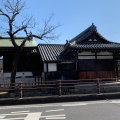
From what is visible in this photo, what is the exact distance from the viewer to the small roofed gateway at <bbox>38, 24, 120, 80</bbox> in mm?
21487

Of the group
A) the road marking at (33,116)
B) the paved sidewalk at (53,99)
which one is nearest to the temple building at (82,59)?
the paved sidewalk at (53,99)

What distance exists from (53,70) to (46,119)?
43.0ft

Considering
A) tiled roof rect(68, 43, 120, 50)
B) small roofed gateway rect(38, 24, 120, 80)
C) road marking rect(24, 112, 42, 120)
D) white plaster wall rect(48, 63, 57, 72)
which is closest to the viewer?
road marking rect(24, 112, 42, 120)

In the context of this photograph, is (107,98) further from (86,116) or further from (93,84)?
(86,116)

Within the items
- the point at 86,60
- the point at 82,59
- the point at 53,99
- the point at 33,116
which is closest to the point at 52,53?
the point at 82,59

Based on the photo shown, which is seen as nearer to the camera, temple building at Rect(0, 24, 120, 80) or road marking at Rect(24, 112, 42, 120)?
road marking at Rect(24, 112, 42, 120)

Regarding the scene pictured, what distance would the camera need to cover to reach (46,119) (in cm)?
970

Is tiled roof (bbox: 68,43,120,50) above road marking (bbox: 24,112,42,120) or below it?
above

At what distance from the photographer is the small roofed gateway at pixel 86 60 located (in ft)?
70.5

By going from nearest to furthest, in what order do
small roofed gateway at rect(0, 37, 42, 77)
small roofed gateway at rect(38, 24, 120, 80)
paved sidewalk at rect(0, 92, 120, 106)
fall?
1. paved sidewalk at rect(0, 92, 120, 106)
2. small roofed gateway at rect(38, 24, 120, 80)
3. small roofed gateway at rect(0, 37, 42, 77)

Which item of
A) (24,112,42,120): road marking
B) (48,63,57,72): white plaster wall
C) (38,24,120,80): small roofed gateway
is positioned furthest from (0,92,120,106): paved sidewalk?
(48,63,57,72): white plaster wall

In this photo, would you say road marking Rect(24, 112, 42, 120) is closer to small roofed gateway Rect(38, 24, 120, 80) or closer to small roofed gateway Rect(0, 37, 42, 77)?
small roofed gateway Rect(38, 24, 120, 80)

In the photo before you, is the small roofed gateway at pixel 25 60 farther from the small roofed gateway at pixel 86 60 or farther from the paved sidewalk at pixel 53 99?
the paved sidewalk at pixel 53 99

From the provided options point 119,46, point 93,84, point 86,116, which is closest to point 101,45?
point 119,46
